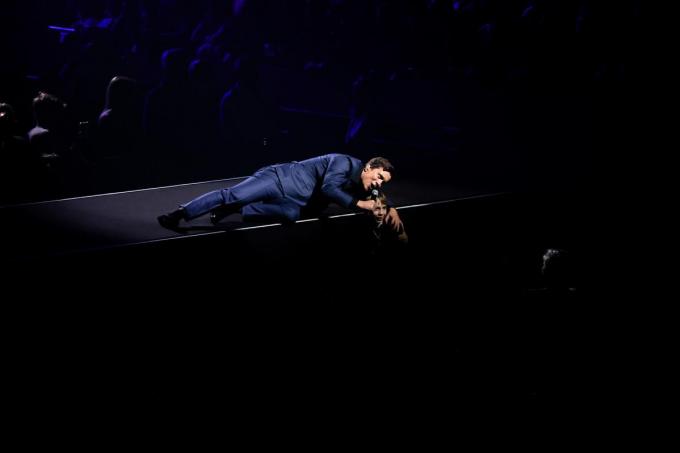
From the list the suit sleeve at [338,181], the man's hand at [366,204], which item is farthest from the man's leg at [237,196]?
the man's hand at [366,204]

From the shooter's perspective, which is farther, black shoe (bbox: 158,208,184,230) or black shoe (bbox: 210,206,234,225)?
black shoe (bbox: 210,206,234,225)

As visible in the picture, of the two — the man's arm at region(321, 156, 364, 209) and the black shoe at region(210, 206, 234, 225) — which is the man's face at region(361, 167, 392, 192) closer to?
the man's arm at region(321, 156, 364, 209)

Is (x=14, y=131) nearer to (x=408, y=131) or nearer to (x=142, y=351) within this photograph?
(x=142, y=351)

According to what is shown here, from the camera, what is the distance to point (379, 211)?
356cm

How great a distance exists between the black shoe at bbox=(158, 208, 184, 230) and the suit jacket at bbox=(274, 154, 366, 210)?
61 cm

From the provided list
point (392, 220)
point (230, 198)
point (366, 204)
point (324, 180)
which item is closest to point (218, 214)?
point (230, 198)

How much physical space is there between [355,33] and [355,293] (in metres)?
3.42

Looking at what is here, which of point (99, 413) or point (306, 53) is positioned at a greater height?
point (306, 53)

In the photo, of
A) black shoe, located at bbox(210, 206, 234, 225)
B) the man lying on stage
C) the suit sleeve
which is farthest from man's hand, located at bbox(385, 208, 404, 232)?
black shoe, located at bbox(210, 206, 234, 225)

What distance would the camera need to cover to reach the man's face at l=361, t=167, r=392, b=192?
3.62 metres

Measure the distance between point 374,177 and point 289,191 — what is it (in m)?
0.52

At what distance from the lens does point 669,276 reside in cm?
381

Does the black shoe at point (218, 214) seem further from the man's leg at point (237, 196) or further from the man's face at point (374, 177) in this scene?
the man's face at point (374, 177)

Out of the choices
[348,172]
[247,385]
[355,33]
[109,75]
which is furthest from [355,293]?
[109,75]
